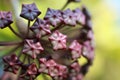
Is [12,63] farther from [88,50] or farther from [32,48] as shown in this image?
[88,50]

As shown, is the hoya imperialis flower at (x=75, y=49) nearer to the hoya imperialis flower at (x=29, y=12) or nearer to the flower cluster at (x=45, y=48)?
the flower cluster at (x=45, y=48)

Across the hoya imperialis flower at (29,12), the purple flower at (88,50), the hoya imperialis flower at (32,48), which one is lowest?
the purple flower at (88,50)

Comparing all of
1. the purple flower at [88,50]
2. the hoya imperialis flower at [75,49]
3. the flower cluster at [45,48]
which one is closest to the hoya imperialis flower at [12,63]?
the flower cluster at [45,48]

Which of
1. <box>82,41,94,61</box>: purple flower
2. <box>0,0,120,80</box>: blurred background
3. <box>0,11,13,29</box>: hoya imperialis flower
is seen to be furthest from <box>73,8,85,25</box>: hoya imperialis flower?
<box>0,0,120,80</box>: blurred background

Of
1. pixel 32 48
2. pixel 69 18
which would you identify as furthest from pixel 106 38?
pixel 32 48

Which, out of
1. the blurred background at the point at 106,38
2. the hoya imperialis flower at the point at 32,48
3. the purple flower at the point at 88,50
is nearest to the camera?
the hoya imperialis flower at the point at 32,48

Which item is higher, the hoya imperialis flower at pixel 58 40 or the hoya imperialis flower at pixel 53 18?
the hoya imperialis flower at pixel 53 18

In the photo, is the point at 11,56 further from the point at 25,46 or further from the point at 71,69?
the point at 71,69

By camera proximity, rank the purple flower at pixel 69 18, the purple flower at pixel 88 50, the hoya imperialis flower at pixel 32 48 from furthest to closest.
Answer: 1. the purple flower at pixel 88 50
2. the purple flower at pixel 69 18
3. the hoya imperialis flower at pixel 32 48
